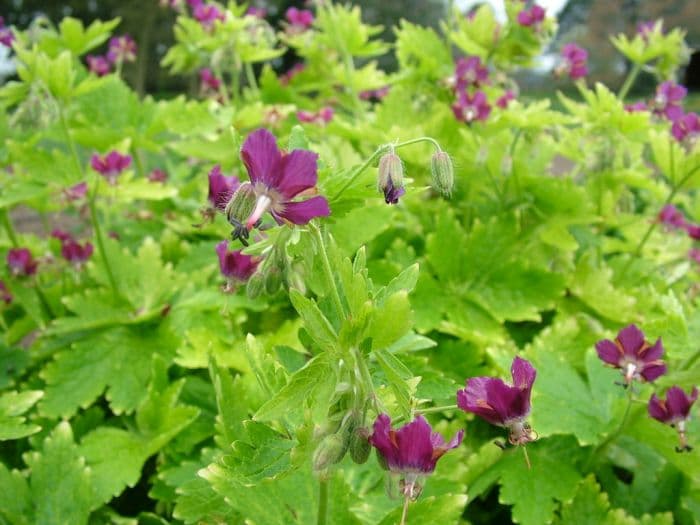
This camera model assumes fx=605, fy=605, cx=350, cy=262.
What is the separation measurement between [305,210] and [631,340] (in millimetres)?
753

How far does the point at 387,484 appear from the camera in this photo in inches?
32.5

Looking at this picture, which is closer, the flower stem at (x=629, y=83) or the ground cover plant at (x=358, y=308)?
the ground cover plant at (x=358, y=308)

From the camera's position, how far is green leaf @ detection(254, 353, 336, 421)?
778mm

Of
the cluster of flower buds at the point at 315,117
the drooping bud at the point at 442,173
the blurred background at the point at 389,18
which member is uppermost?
the drooping bud at the point at 442,173

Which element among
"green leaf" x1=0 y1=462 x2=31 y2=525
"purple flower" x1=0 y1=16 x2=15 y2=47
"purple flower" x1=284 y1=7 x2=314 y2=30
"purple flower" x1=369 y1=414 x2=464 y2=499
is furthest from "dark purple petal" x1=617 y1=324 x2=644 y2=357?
"purple flower" x1=284 y1=7 x2=314 y2=30

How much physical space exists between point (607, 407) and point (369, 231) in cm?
80

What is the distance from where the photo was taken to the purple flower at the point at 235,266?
1096 millimetres

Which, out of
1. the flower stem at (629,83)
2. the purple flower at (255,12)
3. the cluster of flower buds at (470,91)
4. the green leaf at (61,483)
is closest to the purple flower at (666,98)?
the flower stem at (629,83)

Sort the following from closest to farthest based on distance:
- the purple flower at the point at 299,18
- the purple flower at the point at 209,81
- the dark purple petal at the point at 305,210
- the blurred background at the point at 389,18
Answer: the dark purple petal at the point at 305,210 → the purple flower at the point at 209,81 → the purple flower at the point at 299,18 → the blurred background at the point at 389,18

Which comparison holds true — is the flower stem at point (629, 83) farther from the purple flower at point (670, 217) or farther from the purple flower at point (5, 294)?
the purple flower at point (5, 294)

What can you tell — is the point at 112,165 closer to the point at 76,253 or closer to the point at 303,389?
the point at 76,253

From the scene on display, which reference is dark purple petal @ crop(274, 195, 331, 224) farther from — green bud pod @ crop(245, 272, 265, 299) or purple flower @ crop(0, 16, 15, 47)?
purple flower @ crop(0, 16, 15, 47)

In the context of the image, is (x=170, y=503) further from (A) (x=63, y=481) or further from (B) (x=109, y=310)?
(B) (x=109, y=310)

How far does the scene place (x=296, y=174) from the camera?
2.47 ft
